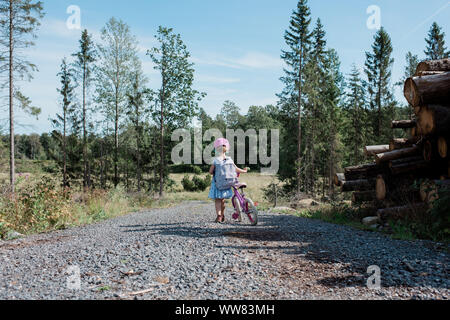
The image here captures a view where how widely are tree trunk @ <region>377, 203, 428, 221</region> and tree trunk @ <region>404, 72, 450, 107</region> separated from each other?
2.16 m

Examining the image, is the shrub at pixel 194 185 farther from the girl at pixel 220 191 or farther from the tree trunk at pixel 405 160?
the tree trunk at pixel 405 160

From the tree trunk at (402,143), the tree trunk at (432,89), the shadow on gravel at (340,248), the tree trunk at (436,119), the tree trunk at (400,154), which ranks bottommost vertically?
the shadow on gravel at (340,248)

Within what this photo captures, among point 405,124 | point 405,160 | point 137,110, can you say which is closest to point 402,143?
point 405,124

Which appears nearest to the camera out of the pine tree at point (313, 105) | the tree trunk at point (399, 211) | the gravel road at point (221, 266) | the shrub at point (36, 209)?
the gravel road at point (221, 266)

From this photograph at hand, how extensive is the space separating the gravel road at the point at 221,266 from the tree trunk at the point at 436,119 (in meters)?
2.20

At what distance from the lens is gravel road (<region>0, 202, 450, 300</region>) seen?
296cm

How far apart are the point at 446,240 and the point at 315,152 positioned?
59.9 ft

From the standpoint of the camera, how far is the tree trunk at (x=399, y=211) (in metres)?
6.52

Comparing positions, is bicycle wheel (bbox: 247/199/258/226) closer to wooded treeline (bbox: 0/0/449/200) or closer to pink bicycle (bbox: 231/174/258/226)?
pink bicycle (bbox: 231/174/258/226)

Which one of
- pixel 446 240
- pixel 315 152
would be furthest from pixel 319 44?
pixel 446 240

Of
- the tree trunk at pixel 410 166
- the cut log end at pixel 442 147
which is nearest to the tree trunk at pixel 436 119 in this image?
the cut log end at pixel 442 147

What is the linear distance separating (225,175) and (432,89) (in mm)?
4255

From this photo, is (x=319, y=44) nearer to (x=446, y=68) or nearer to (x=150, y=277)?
(x=446, y=68)

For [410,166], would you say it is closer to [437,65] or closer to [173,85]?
[437,65]
